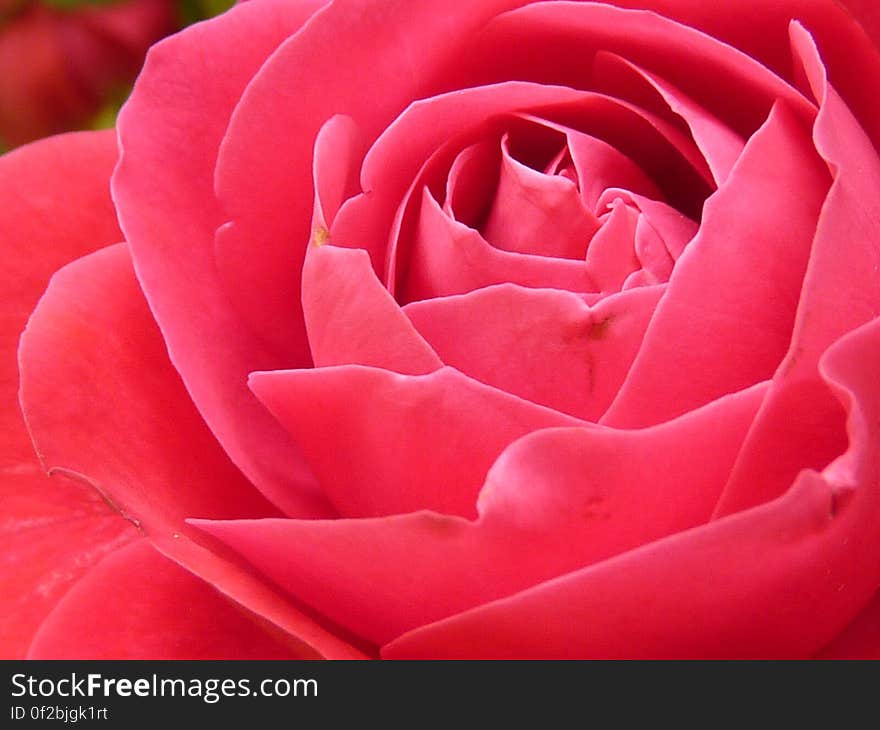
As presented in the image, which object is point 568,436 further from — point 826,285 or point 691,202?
point 691,202

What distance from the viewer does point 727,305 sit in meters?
0.62

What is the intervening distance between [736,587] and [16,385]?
1.59 ft

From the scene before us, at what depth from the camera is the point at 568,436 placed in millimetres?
543

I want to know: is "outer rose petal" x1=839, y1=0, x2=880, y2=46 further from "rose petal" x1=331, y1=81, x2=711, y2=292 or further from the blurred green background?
the blurred green background

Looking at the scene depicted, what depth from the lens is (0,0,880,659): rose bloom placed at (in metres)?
0.58

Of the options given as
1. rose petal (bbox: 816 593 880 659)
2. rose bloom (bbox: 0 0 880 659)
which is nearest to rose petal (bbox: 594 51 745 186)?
rose bloom (bbox: 0 0 880 659)

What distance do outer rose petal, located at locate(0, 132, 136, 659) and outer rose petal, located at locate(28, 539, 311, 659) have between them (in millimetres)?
42

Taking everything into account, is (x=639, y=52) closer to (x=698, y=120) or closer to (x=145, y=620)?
(x=698, y=120)

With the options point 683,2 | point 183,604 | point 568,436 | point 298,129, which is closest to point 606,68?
point 683,2

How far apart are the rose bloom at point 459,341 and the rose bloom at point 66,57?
0.25m

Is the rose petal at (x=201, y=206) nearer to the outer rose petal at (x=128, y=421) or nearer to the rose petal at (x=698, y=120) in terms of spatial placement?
the outer rose petal at (x=128, y=421)

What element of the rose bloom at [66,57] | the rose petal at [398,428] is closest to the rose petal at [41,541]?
the rose petal at [398,428]

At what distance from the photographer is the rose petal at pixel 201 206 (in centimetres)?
74

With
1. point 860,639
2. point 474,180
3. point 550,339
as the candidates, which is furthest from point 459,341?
point 860,639
